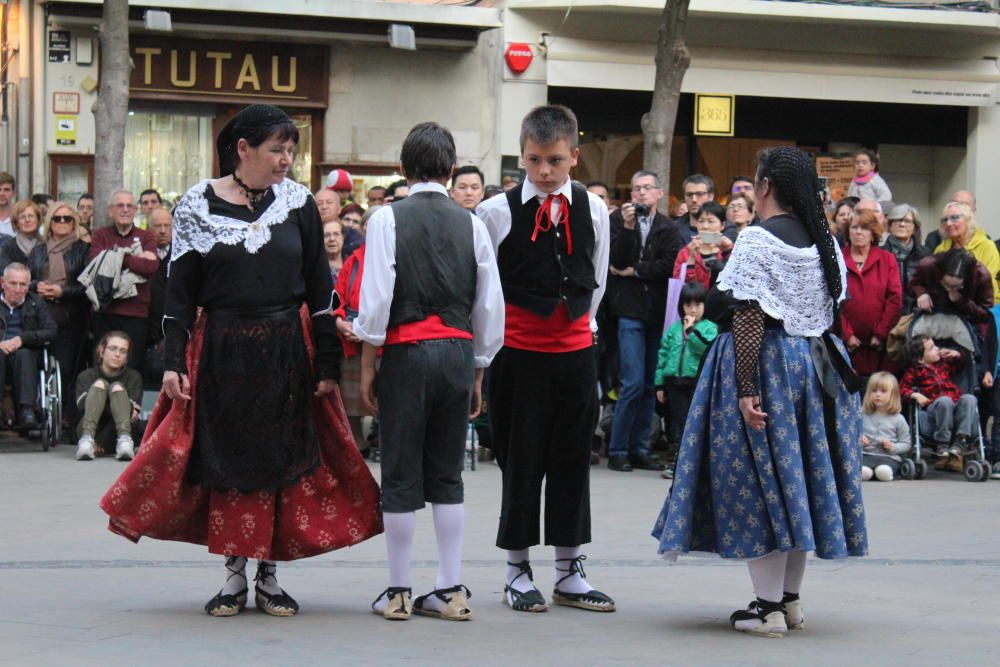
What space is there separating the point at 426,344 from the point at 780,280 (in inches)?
55.4

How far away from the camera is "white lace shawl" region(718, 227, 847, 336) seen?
638cm

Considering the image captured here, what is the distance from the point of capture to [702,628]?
6508 mm

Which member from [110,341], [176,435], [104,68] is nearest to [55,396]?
[110,341]

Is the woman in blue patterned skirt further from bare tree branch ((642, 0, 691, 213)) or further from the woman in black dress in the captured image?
bare tree branch ((642, 0, 691, 213))

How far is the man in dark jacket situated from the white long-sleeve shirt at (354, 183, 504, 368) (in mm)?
6936

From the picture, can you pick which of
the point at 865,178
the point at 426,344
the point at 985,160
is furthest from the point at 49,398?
the point at 985,160

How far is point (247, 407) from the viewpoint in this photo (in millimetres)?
6457

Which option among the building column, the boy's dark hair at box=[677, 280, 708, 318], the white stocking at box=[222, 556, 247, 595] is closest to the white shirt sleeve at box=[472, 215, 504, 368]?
the white stocking at box=[222, 556, 247, 595]

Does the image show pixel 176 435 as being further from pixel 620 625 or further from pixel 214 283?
pixel 620 625

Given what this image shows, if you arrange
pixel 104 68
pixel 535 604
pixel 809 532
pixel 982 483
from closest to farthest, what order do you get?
pixel 809 532, pixel 535 604, pixel 982 483, pixel 104 68

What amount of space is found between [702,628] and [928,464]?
662cm

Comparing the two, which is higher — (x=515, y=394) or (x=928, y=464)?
(x=515, y=394)

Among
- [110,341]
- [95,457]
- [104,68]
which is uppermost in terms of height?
[104,68]

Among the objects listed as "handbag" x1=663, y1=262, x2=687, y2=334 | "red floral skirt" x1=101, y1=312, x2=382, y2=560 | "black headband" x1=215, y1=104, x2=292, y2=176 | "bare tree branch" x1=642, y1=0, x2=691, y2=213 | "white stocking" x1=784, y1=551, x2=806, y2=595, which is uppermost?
"bare tree branch" x1=642, y1=0, x2=691, y2=213
